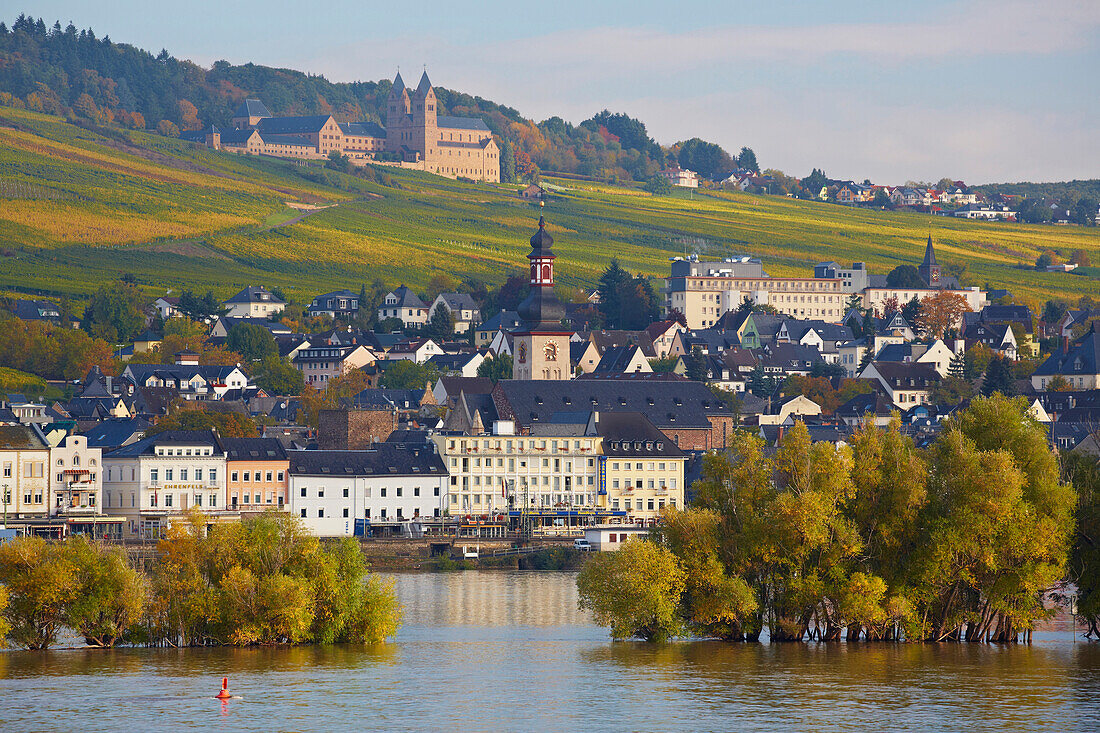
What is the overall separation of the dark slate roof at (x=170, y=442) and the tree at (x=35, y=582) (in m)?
50.6

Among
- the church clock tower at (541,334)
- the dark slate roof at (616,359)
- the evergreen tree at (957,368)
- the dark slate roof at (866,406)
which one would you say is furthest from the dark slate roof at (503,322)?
the church clock tower at (541,334)

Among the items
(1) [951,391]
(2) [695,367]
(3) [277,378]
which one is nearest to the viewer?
(1) [951,391]

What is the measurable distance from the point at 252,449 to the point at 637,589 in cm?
5509

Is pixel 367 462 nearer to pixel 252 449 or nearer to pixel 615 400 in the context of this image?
pixel 252 449

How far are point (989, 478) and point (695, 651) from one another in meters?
10.1

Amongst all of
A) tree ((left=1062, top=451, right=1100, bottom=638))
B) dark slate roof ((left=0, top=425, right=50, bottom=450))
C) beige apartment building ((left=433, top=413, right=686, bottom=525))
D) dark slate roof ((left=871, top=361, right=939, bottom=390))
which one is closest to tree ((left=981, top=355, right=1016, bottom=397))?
dark slate roof ((left=871, top=361, right=939, bottom=390))

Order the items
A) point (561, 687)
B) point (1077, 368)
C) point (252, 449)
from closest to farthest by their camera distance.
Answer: point (561, 687), point (252, 449), point (1077, 368)

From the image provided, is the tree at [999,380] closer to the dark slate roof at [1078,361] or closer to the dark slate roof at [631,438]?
the dark slate roof at [1078,361]

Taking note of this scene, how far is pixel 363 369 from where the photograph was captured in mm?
182750

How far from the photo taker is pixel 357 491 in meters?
109

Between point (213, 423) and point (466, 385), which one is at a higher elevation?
point (466, 385)

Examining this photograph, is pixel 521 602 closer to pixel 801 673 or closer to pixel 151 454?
pixel 801 673

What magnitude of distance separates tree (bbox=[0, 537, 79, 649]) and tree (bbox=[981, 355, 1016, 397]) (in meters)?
113

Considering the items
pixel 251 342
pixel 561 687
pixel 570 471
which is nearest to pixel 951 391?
pixel 570 471
